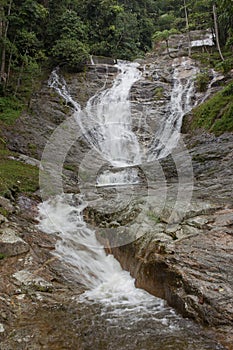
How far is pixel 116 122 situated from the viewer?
60.2 ft

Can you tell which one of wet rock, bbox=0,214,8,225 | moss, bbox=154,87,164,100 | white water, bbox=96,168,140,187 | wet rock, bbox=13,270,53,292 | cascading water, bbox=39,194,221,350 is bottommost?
cascading water, bbox=39,194,221,350

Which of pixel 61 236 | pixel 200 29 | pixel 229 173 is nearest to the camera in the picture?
pixel 61 236

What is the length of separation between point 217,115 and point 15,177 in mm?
8823

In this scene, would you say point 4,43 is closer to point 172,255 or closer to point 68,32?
point 68,32

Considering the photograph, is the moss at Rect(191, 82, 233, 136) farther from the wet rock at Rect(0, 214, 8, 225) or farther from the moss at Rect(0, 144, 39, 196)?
the wet rock at Rect(0, 214, 8, 225)

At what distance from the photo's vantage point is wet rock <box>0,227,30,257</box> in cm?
671

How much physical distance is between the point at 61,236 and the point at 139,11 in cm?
3814

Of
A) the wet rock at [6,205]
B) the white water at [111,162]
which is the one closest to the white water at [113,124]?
the white water at [111,162]

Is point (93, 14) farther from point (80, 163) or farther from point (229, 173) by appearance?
point (229, 173)

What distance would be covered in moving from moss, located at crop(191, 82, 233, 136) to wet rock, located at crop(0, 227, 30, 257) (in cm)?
867

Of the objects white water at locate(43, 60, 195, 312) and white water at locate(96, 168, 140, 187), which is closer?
white water at locate(43, 60, 195, 312)

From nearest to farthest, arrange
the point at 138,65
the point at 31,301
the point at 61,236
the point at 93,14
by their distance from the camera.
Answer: the point at 31,301
the point at 61,236
the point at 138,65
the point at 93,14

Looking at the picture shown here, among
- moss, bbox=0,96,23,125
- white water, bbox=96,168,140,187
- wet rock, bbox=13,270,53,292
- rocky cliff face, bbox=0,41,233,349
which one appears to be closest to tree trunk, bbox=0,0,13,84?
moss, bbox=0,96,23,125

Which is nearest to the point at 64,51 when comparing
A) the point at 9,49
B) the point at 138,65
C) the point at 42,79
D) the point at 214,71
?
the point at 42,79
